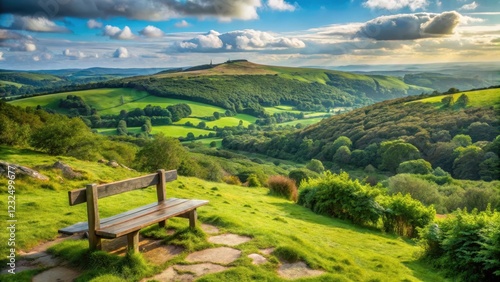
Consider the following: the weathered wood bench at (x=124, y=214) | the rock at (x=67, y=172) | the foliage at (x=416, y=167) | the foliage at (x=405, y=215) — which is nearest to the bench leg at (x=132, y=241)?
the weathered wood bench at (x=124, y=214)

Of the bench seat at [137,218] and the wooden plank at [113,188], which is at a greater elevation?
the wooden plank at [113,188]

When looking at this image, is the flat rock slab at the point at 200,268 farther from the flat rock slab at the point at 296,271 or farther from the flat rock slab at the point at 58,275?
the flat rock slab at the point at 58,275

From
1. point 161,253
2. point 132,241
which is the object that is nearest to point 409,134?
point 161,253

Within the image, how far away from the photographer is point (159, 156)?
118 feet

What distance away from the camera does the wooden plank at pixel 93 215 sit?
763cm

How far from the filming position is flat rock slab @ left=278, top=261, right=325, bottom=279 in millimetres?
7865

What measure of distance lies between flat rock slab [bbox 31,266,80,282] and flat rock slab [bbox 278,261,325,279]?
167 inches

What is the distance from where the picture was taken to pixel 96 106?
124 metres

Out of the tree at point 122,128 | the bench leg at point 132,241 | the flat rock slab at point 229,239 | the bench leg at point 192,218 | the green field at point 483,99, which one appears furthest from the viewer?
the tree at point 122,128

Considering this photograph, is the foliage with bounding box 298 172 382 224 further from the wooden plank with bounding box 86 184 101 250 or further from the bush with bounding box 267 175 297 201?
the wooden plank with bounding box 86 184 101 250

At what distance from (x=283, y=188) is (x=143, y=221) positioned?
20.3 metres

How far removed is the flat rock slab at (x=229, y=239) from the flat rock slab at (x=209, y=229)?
0.35 meters

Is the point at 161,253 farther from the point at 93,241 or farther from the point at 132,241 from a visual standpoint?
the point at 93,241

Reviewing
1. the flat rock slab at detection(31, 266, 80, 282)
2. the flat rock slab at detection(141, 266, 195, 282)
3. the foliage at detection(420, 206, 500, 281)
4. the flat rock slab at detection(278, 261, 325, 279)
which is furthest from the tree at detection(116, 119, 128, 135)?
the flat rock slab at detection(278, 261, 325, 279)
